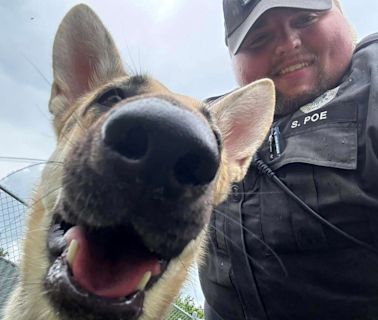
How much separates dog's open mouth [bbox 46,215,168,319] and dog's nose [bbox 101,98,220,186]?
41cm

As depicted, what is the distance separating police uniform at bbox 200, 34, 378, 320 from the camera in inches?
148

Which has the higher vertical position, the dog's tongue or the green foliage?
the dog's tongue

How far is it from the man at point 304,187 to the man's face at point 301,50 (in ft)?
0.03

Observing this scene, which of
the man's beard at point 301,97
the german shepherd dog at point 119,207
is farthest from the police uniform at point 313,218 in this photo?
the german shepherd dog at point 119,207

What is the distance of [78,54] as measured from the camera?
3.91 meters

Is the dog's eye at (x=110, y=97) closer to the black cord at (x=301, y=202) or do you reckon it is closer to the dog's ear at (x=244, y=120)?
the dog's ear at (x=244, y=120)

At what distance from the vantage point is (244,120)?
4.37 metres

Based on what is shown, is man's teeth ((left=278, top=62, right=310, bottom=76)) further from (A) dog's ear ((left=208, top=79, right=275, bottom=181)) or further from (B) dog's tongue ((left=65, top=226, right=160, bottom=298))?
(B) dog's tongue ((left=65, top=226, right=160, bottom=298))

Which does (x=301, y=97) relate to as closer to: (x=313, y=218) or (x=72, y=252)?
(x=313, y=218)

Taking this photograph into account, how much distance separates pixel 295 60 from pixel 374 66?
35.0 inches

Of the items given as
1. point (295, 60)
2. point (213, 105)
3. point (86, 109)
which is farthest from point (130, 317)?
point (295, 60)

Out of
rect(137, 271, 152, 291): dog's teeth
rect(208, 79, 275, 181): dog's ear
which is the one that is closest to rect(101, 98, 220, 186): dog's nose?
rect(137, 271, 152, 291): dog's teeth

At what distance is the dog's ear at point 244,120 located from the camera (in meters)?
4.27

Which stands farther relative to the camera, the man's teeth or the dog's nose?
the man's teeth
